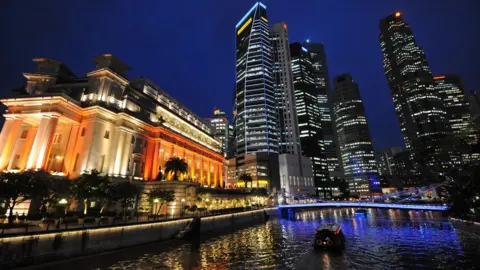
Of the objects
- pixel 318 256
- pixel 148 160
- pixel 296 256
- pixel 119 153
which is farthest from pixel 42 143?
pixel 318 256

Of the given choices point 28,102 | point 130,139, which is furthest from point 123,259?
point 28,102

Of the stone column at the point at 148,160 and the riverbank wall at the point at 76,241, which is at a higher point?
the stone column at the point at 148,160

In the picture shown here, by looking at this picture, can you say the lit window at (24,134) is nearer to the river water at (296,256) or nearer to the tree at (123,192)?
the tree at (123,192)

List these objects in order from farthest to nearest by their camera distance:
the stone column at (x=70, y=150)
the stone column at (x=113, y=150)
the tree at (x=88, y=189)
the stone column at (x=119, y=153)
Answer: the stone column at (x=119, y=153) < the stone column at (x=113, y=150) < the stone column at (x=70, y=150) < the tree at (x=88, y=189)

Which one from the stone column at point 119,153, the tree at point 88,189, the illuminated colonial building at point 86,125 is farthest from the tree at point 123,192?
the stone column at point 119,153

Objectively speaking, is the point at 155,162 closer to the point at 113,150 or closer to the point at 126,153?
the point at 126,153

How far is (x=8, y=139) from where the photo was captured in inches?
1751

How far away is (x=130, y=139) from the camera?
2250 inches

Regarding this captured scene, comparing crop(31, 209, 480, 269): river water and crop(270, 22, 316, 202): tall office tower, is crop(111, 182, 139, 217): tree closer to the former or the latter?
crop(31, 209, 480, 269): river water

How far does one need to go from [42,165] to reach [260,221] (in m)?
57.4

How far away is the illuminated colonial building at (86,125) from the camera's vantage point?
144 ft

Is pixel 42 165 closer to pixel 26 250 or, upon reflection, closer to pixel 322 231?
pixel 26 250

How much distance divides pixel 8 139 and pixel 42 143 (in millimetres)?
10713

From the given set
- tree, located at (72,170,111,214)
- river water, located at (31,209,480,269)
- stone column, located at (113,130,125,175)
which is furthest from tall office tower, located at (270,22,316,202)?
tree, located at (72,170,111,214)
